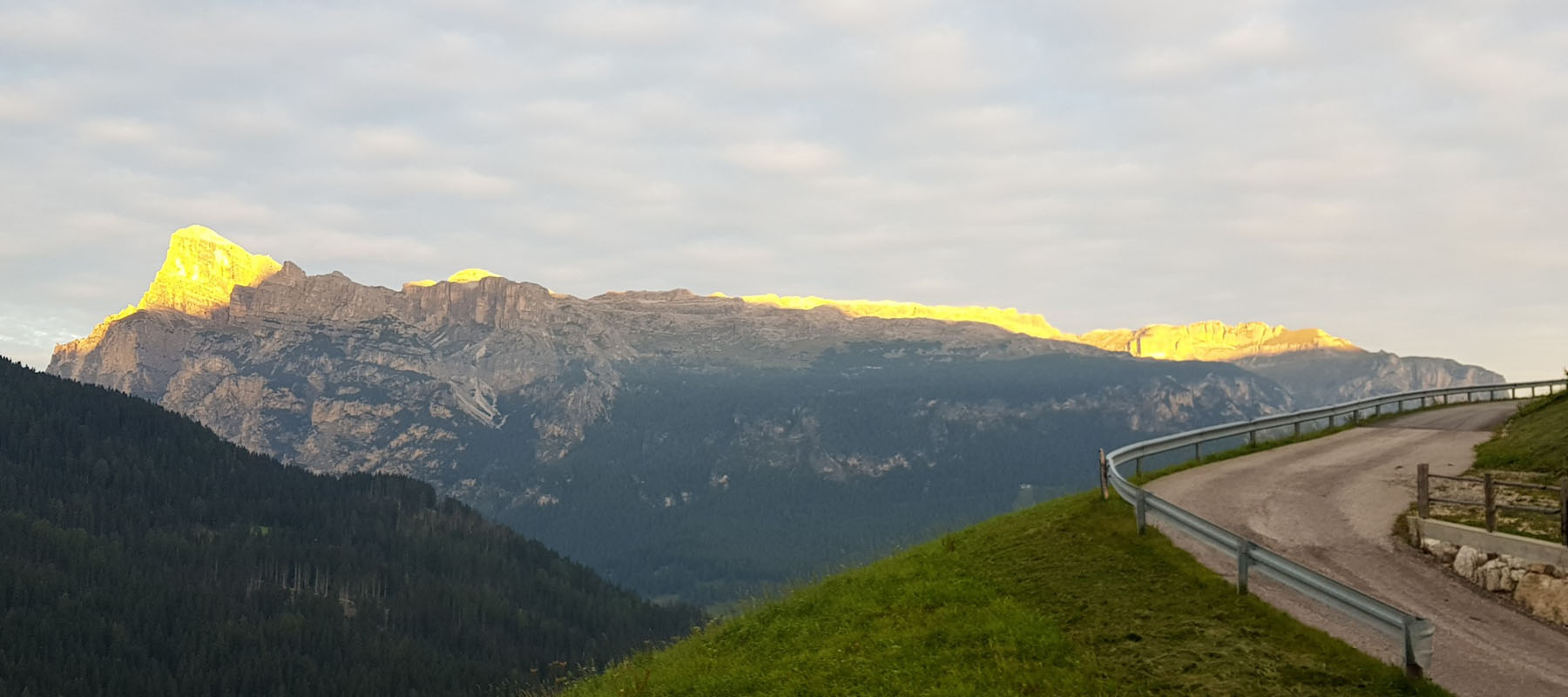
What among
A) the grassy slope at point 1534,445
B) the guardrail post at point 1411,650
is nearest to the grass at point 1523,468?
the grassy slope at point 1534,445

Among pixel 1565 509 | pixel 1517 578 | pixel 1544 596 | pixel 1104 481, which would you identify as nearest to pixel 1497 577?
pixel 1517 578

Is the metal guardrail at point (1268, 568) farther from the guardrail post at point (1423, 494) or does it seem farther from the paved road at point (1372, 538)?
the guardrail post at point (1423, 494)

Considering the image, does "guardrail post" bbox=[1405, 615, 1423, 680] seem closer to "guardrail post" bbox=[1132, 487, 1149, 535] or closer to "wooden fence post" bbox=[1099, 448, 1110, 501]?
"guardrail post" bbox=[1132, 487, 1149, 535]

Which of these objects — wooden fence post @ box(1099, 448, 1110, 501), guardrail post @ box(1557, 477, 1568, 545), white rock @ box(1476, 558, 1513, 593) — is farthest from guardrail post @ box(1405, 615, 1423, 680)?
wooden fence post @ box(1099, 448, 1110, 501)

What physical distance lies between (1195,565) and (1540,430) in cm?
1903

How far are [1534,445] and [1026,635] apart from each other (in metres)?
20.8

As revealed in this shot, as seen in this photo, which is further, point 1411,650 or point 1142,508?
point 1142,508

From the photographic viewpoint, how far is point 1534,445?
2898 cm

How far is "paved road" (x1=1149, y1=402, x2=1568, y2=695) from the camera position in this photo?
15.3m

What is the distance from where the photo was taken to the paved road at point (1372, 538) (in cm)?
1533

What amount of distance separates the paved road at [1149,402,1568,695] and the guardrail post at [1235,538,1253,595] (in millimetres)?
563

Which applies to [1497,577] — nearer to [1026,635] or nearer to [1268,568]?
[1268,568]

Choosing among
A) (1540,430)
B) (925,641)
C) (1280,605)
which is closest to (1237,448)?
(1540,430)

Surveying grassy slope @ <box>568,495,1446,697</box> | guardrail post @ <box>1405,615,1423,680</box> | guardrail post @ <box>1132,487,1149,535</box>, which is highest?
guardrail post @ <box>1132,487,1149,535</box>
